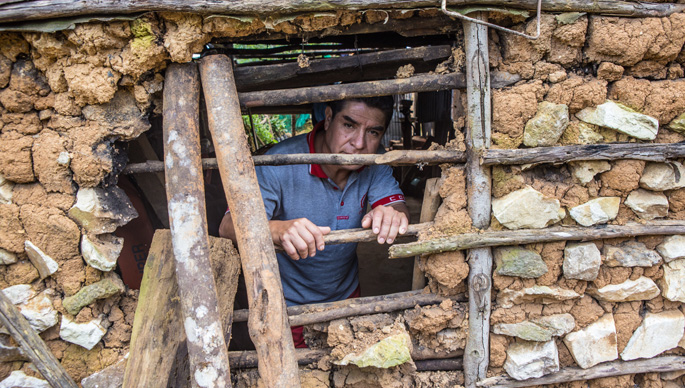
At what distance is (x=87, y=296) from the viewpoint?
1.80m

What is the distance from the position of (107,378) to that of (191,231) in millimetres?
894

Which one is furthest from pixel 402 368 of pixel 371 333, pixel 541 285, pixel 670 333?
pixel 670 333

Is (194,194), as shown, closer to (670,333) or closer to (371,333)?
(371,333)

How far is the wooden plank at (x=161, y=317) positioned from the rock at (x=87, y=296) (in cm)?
27

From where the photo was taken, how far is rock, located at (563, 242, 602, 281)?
1.88 m

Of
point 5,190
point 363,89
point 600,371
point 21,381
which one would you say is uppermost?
point 363,89

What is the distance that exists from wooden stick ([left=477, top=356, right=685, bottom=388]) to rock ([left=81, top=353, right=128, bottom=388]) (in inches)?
68.6

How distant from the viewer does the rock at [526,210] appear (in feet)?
5.95

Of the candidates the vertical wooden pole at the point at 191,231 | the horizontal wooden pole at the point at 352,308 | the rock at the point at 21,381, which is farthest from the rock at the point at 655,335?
the rock at the point at 21,381

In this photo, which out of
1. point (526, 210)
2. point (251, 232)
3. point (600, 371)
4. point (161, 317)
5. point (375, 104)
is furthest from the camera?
point (375, 104)

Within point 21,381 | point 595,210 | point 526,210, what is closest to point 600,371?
point 595,210

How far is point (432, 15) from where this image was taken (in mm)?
1735

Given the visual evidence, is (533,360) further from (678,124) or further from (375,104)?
(375,104)

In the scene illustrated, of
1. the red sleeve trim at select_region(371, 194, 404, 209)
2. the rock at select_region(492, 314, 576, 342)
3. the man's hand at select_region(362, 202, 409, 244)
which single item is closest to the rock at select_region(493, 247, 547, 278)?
the rock at select_region(492, 314, 576, 342)
